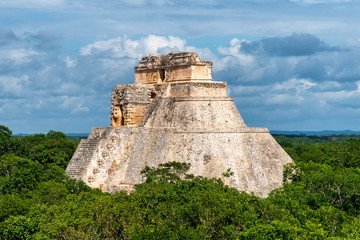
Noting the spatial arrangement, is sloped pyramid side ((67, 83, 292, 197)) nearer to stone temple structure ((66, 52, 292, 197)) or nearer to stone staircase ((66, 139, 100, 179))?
stone temple structure ((66, 52, 292, 197))

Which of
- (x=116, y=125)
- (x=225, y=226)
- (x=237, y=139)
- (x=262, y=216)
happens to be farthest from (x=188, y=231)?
(x=116, y=125)

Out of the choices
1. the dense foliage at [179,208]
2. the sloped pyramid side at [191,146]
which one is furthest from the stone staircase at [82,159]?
the dense foliage at [179,208]

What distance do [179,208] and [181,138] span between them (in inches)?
389

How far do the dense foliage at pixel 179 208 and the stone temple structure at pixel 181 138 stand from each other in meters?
1.54

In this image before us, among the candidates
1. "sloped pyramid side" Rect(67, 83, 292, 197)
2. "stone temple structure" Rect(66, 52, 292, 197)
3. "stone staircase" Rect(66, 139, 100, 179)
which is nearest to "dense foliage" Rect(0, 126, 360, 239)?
"stone staircase" Rect(66, 139, 100, 179)

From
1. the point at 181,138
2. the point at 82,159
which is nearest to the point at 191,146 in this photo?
the point at 181,138

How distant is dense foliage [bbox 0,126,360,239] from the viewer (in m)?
27.2

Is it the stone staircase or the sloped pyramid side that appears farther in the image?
the stone staircase

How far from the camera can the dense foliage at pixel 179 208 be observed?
89.1 ft

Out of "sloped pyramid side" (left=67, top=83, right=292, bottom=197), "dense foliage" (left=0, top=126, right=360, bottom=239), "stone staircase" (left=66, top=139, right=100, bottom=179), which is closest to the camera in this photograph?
"dense foliage" (left=0, top=126, right=360, bottom=239)

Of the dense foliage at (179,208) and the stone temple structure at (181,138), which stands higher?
the stone temple structure at (181,138)

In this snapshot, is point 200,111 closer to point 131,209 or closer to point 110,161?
point 110,161

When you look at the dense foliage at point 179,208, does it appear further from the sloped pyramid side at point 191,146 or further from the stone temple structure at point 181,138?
the stone temple structure at point 181,138

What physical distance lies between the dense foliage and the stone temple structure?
5.05ft
